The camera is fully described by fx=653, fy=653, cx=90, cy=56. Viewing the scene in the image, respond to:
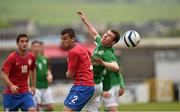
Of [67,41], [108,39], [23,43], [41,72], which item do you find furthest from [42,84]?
[67,41]

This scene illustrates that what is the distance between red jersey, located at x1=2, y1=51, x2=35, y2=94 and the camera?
52.1ft

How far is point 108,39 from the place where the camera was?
14.6 meters

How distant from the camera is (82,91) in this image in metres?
14.1

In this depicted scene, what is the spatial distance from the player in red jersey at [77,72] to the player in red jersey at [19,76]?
2.15 metres

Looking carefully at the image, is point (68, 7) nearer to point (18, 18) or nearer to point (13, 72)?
point (18, 18)

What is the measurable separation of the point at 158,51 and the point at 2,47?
50.4ft

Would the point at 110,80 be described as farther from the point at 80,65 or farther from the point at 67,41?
the point at 67,41

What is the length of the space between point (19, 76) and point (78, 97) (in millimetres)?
2587

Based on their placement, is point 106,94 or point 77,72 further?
point 106,94

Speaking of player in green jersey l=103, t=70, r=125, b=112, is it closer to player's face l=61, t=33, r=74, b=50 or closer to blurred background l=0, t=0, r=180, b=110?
player's face l=61, t=33, r=74, b=50

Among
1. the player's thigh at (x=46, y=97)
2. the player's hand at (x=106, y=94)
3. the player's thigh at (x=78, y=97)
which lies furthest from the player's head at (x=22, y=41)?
the player's thigh at (x=46, y=97)

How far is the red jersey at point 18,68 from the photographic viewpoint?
626 inches

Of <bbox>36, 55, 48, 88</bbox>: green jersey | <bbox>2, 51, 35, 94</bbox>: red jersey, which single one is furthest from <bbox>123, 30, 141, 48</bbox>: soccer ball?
<bbox>36, 55, 48, 88</bbox>: green jersey

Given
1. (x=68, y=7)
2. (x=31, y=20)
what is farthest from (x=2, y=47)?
(x=68, y=7)
